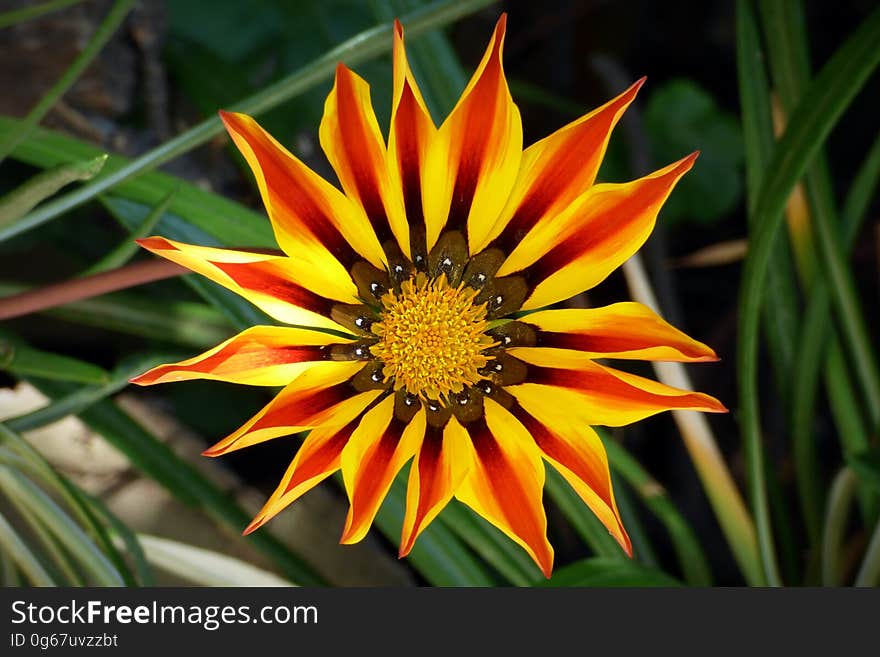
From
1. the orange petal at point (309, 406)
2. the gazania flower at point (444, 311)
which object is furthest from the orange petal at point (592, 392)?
the orange petal at point (309, 406)

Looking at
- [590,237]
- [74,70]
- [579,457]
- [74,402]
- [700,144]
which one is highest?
[700,144]

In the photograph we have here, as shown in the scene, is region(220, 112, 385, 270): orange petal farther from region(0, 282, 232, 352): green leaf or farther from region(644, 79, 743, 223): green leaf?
region(644, 79, 743, 223): green leaf

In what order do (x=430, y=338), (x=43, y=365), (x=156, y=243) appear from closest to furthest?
(x=156, y=243)
(x=430, y=338)
(x=43, y=365)

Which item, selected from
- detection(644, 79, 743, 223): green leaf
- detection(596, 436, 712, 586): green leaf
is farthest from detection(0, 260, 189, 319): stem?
detection(644, 79, 743, 223): green leaf

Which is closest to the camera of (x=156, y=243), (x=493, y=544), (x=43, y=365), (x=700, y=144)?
(x=156, y=243)

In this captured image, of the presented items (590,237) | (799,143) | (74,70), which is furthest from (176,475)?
(799,143)

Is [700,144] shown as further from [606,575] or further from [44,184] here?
[44,184]

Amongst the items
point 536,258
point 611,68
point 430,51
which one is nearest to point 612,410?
point 536,258
